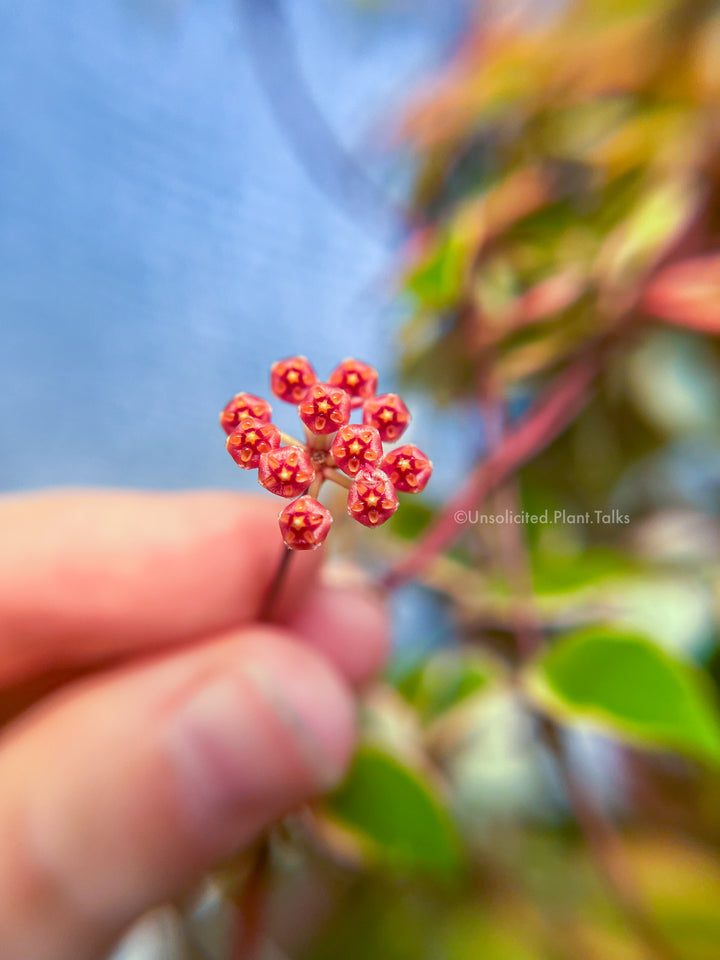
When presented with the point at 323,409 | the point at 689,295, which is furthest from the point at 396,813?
the point at 689,295

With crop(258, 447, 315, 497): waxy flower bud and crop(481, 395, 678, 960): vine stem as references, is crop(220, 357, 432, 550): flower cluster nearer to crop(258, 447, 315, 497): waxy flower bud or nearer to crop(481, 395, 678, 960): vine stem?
crop(258, 447, 315, 497): waxy flower bud

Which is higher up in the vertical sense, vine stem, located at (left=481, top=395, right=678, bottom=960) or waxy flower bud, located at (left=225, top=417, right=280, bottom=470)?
waxy flower bud, located at (left=225, top=417, right=280, bottom=470)

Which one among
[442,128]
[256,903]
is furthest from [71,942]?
[442,128]

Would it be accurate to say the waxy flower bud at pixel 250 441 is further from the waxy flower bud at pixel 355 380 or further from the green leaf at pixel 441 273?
the green leaf at pixel 441 273

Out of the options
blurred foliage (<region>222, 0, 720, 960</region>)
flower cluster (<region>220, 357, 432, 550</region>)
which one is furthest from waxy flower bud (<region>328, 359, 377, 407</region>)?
A: blurred foliage (<region>222, 0, 720, 960</region>)

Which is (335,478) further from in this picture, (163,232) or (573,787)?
(163,232)

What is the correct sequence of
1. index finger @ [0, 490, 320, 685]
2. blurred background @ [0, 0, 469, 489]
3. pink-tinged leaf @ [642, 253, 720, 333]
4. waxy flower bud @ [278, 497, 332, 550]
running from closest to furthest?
waxy flower bud @ [278, 497, 332, 550] < index finger @ [0, 490, 320, 685] < pink-tinged leaf @ [642, 253, 720, 333] < blurred background @ [0, 0, 469, 489]

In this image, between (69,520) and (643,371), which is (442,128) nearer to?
(643,371)
